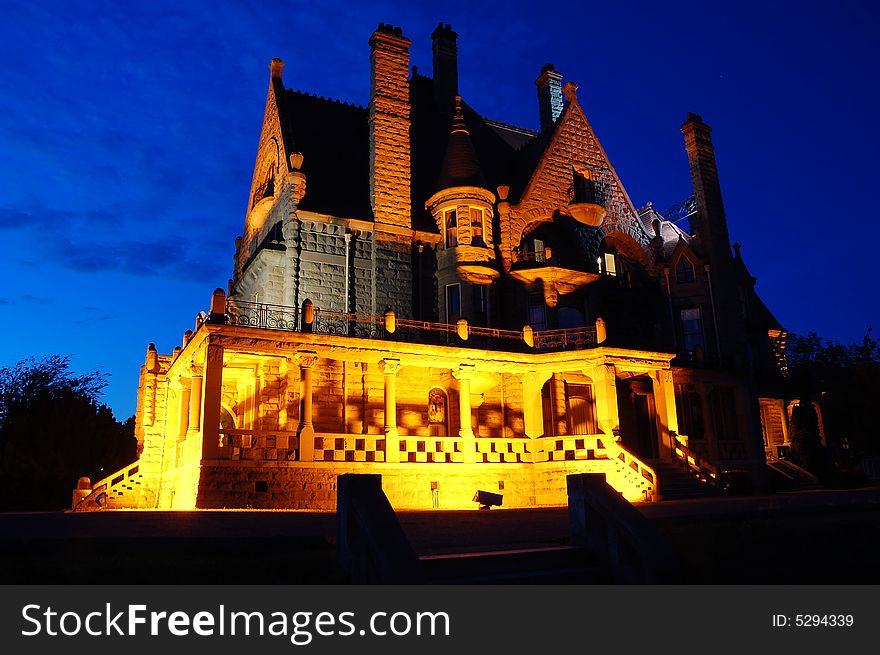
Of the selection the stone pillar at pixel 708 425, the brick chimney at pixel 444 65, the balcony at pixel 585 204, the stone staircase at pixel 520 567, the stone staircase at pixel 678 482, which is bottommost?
the stone staircase at pixel 520 567

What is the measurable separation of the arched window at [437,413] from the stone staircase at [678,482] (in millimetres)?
8208

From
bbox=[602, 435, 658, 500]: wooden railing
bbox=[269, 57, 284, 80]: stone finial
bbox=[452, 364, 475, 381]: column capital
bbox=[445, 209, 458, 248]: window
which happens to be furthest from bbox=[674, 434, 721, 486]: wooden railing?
bbox=[269, 57, 284, 80]: stone finial

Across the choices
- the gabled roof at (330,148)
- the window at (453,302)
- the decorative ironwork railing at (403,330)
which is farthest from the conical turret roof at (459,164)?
the decorative ironwork railing at (403,330)

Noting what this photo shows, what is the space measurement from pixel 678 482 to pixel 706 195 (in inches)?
702

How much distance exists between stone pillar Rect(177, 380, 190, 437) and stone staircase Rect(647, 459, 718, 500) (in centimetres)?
1687

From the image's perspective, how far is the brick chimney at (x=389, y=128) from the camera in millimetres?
30422

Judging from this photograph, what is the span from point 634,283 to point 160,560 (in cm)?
2986

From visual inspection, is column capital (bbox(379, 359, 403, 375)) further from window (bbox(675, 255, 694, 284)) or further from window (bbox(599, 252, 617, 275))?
window (bbox(675, 255, 694, 284))

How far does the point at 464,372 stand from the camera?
27547 millimetres

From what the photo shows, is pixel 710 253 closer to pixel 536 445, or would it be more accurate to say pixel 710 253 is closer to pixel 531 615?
pixel 536 445

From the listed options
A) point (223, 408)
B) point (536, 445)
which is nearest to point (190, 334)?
point (223, 408)

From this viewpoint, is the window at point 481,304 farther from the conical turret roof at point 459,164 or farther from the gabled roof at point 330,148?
the gabled roof at point 330,148

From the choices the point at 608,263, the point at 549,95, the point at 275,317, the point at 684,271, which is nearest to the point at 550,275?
the point at 608,263

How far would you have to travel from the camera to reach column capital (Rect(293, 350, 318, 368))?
24531 millimetres
